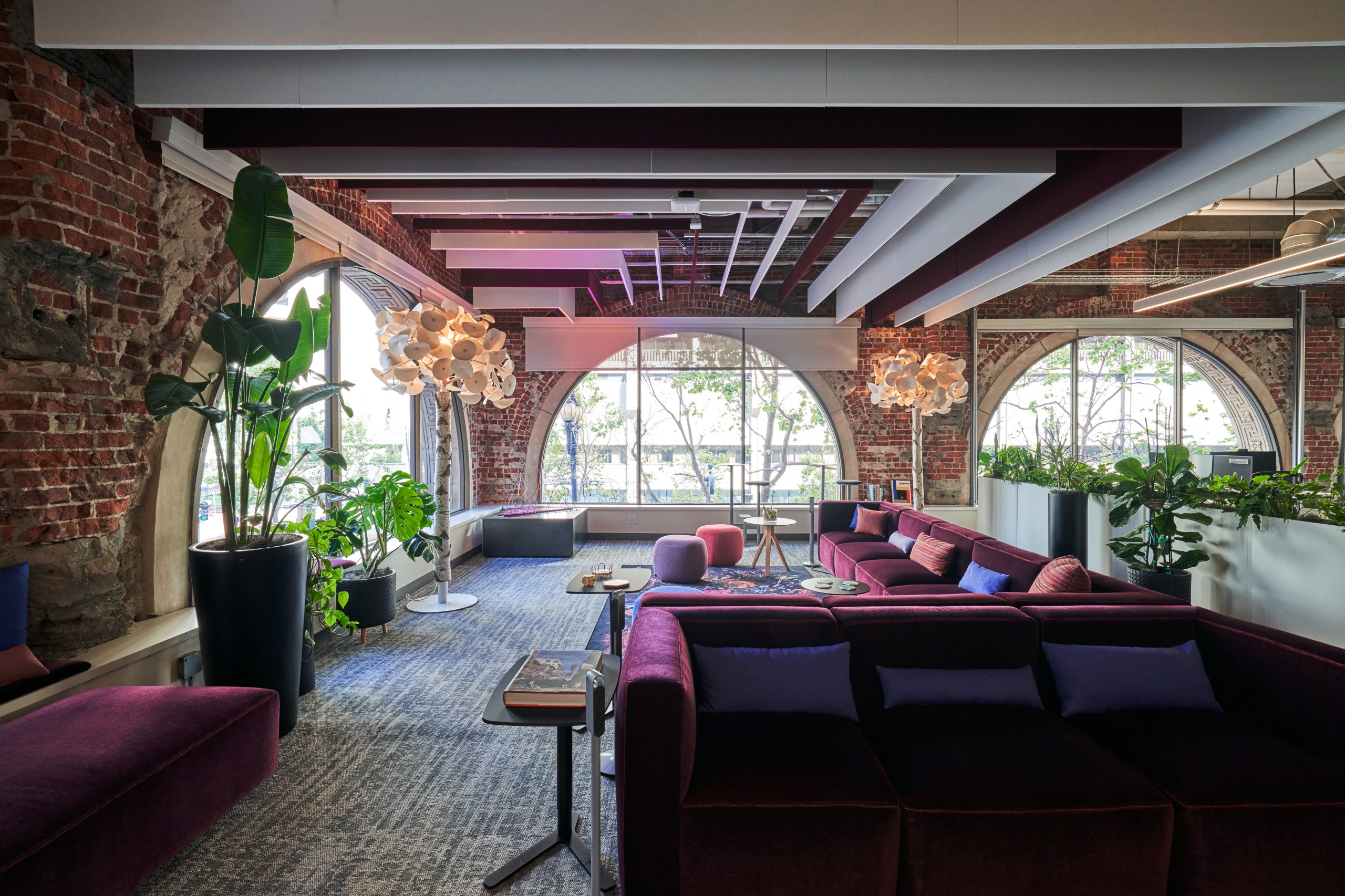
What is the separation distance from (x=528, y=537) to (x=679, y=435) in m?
2.74

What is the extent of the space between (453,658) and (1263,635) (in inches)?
167

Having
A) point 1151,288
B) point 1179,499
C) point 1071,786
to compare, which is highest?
point 1151,288

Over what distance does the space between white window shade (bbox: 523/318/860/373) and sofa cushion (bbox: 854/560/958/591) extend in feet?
13.9

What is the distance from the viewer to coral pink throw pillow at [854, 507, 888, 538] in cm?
679

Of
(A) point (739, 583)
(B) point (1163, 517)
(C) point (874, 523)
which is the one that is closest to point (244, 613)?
(A) point (739, 583)

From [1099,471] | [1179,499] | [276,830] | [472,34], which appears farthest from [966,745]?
[1099,471]

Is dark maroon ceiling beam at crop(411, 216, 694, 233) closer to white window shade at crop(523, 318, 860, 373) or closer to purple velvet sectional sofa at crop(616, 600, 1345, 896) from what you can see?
white window shade at crop(523, 318, 860, 373)

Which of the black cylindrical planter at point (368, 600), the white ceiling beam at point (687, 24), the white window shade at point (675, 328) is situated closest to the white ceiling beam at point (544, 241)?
the white window shade at point (675, 328)

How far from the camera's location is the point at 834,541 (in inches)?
268

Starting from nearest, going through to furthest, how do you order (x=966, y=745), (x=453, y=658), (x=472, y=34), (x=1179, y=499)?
(x=966, y=745) < (x=472, y=34) < (x=453, y=658) < (x=1179, y=499)

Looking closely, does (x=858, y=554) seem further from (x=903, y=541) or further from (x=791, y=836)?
(x=791, y=836)

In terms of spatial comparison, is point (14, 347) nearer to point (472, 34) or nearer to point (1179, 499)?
point (472, 34)

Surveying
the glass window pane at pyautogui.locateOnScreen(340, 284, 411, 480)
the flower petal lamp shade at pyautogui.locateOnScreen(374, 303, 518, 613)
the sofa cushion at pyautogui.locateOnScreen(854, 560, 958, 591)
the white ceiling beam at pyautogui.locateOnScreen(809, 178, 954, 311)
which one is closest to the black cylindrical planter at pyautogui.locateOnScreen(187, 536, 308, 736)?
the flower petal lamp shade at pyautogui.locateOnScreen(374, 303, 518, 613)

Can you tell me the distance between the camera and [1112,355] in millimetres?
9422
